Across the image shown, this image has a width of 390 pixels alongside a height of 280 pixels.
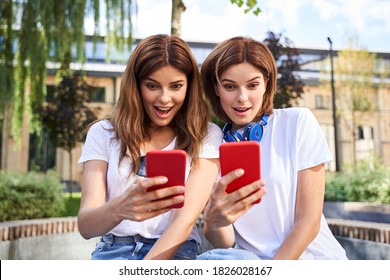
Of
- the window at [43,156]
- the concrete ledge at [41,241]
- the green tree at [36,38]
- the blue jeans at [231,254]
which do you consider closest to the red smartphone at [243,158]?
the blue jeans at [231,254]

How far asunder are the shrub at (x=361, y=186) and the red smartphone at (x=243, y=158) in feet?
12.9

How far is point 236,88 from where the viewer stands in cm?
81

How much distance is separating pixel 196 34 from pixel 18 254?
124cm

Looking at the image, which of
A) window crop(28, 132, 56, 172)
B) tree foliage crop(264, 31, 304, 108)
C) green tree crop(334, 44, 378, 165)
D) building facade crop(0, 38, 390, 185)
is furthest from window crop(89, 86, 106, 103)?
tree foliage crop(264, 31, 304, 108)

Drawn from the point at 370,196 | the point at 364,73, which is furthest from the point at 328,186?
the point at 364,73

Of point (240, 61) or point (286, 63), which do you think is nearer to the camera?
point (240, 61)

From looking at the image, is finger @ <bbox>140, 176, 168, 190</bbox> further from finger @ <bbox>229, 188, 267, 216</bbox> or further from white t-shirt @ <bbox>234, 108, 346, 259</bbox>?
white t-shirt @ <bbox>234, 108, 346, 259</bbox>

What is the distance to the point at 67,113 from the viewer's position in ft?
23.9

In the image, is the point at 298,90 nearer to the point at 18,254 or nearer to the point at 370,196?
the point at 370,196

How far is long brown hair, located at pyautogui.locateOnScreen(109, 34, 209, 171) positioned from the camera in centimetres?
82

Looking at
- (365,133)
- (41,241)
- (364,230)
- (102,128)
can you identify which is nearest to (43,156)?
(365,133)

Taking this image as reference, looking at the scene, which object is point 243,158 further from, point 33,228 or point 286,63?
point 286,63

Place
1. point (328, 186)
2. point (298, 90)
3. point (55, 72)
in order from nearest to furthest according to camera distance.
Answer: point (298, 90), point (328, 186), point (55, 72)

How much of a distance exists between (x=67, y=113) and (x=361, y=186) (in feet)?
14.5
